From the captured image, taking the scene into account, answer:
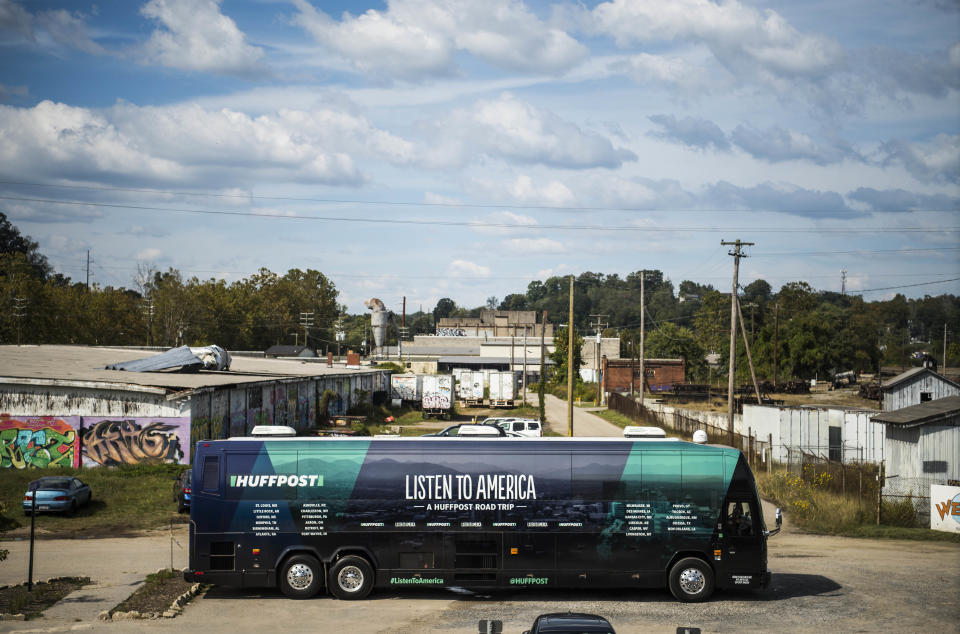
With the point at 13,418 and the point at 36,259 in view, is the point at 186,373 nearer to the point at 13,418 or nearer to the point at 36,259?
the point at 13,418

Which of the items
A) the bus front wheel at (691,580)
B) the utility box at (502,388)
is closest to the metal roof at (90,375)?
the utility box at (502,388)

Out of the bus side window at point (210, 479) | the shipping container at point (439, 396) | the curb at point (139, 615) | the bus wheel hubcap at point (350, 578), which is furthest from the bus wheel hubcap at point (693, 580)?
the shipping container at point (439, 396)

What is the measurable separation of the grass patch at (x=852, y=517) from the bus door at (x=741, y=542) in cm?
965

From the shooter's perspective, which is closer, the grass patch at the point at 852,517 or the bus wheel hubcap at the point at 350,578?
the bus wheel hubcap at the point at 350,578

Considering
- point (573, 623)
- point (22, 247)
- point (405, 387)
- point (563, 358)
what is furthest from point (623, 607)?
point (22, 247)

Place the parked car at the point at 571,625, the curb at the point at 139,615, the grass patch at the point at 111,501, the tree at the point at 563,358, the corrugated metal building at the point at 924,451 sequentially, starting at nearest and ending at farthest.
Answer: the parked car at the point at 571,625 < the curb at the point at 139,615 < the grass patch at the point at 111,501 < the corrugated metal building at the point at 924,451 < the tree at the point at 563,358

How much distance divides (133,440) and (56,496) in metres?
6.74

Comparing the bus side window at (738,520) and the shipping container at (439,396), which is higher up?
the shipping container at (439,396)

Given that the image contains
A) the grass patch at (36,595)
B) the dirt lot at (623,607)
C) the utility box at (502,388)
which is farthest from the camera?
the utility box at (502,388)

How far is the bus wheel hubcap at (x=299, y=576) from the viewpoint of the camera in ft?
53.1

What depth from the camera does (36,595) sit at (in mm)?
16234

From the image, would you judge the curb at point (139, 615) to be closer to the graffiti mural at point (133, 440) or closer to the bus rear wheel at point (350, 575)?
the bus rear wheel at point (350, 575)

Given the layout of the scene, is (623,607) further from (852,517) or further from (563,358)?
(563,358)

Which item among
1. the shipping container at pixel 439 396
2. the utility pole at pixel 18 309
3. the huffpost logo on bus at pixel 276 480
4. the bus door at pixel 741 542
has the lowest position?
the bus door at pixel 741 542
